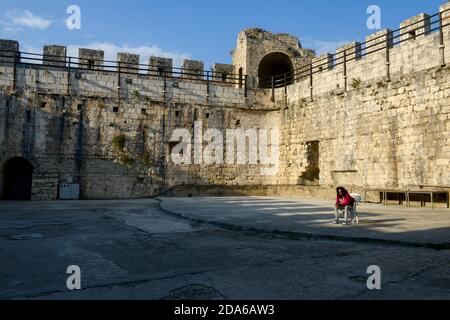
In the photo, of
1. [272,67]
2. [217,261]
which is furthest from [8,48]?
[217,261]

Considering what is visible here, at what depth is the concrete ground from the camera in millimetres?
3225

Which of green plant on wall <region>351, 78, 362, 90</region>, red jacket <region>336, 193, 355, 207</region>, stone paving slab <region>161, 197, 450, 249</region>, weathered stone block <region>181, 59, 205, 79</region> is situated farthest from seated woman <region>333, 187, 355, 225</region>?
weathered stone block <region>181, 59, 205, 79</region>

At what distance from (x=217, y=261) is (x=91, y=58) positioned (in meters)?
14.2

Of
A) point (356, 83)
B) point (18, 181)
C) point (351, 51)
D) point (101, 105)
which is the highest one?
point (351, 51)

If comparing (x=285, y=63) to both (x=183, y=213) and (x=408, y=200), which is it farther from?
(x=183, y=213)

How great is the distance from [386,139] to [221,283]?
11.0 metres

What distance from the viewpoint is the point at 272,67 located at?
2155cm

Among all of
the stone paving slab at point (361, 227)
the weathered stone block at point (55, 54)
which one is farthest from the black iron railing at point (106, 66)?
the stone paving slab at point (361, 227)

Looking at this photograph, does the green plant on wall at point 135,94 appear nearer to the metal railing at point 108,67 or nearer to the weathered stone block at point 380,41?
the metal railing at point 108,67

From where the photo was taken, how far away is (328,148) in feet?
49.8

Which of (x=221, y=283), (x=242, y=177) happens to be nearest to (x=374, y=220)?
(x=221, y=283)

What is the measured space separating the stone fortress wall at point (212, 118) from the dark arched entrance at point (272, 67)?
200cm

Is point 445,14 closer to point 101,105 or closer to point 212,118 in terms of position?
point 212,118

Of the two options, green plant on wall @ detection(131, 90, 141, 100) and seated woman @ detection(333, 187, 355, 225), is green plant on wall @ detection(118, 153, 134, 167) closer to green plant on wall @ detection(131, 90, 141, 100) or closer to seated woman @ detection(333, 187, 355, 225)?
green plant on wall @ detection(131, 90, 141, 100)
